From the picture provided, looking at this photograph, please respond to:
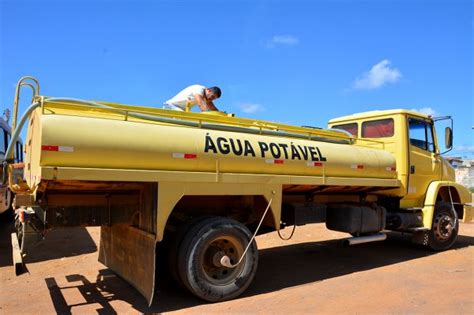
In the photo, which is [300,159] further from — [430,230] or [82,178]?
[430,230]

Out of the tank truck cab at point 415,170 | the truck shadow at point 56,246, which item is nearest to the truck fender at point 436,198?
the tank truck cab at point 415,170

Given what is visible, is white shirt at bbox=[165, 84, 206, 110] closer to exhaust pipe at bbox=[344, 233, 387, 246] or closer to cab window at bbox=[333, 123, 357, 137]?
exhaust pipe at bbox=[344, 233, 387, 246]

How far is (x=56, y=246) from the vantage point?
8570mm

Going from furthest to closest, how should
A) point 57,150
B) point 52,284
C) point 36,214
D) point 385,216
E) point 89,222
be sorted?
1. point 385,216
2. point 52,284
3. point 89,222
4. point 36,214
5. point 57,150

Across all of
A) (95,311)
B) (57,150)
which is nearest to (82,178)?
(57,150)

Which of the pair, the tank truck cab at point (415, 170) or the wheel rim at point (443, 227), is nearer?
the tank truck cab at point (415, 170)

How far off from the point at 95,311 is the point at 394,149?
588cm

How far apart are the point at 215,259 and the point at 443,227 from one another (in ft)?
18.3

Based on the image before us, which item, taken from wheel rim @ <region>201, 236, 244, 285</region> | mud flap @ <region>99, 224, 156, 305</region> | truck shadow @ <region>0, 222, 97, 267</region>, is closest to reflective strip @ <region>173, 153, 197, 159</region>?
mud flap @ <region>99, 224, 156, 305</region>

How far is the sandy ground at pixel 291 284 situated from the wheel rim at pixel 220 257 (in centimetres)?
31

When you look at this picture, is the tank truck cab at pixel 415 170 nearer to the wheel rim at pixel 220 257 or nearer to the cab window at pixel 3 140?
the wheel rim at pixel 220 257

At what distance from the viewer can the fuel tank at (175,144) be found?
4328mm

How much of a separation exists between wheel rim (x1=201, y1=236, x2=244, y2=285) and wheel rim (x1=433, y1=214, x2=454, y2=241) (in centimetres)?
492

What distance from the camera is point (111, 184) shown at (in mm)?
4840
